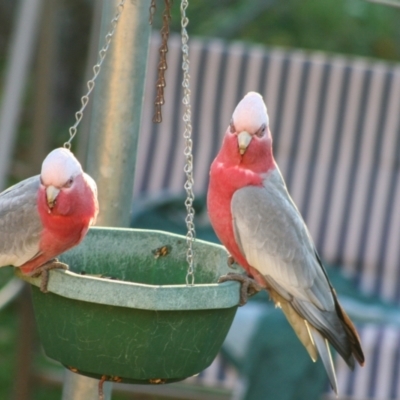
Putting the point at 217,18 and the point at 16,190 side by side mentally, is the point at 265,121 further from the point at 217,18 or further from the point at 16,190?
the point at 217,18

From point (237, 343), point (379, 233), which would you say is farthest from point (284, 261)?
point (379, 233)

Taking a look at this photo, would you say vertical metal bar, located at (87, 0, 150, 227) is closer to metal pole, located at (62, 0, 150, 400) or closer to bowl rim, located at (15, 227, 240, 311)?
metal pole, located at (62, 0, 150, 400)

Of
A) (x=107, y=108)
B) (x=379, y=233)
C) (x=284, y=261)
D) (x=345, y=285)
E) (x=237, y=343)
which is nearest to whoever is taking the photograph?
(x=107, y=108)

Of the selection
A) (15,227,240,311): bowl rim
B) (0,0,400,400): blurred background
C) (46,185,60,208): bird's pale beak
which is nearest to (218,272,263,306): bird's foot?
(15,227,240,311): bowl rim

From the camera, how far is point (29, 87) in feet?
20.7

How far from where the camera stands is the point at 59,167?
1958 mm

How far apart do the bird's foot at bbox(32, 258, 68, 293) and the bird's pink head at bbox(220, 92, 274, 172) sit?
54 centimetres

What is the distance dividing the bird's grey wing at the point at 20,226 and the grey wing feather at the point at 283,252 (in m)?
0.51

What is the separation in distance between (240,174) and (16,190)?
57 cm

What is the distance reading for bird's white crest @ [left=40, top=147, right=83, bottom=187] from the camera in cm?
196

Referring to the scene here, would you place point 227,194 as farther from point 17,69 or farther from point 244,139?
point 17,69

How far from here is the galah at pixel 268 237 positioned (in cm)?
225

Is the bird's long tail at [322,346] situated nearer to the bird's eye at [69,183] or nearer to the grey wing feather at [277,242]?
the grey wing feather at [277,242]

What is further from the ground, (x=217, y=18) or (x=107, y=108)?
(x=217, y=18)
